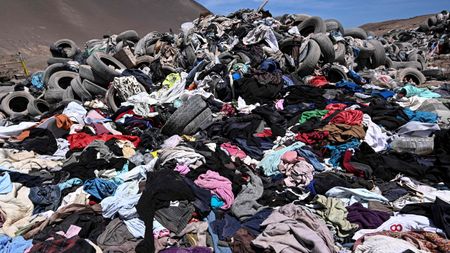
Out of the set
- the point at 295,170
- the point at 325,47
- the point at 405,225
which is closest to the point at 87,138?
the point at 295,170

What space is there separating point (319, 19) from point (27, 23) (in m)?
34.9

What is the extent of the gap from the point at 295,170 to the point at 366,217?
1136 millimetres

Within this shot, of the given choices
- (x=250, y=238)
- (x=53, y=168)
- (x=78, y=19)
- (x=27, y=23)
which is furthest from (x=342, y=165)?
(x=78, y=19)

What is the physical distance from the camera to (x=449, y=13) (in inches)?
855

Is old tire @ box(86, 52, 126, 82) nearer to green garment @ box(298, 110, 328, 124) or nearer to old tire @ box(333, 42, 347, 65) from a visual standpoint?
green garment @ box(298, 110, 328, 124)

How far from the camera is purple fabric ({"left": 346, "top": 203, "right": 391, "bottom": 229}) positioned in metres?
3.65

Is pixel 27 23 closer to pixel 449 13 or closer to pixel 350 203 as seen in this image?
pixel 449 13

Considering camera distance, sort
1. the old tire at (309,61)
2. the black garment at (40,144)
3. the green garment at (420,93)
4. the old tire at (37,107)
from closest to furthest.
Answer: the black garment at (40,144) → the green garment at (420,93) → the old tire at (37,107) → the old tire at (309,61)

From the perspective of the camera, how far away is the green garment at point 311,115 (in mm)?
6331

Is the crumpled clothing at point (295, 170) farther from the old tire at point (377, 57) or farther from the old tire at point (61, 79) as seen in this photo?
the old tire at point (377, 57)

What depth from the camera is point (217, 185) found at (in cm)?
428

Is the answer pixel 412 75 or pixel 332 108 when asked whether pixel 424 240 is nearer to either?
pixel 332 108

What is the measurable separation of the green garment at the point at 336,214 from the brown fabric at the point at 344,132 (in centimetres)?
160

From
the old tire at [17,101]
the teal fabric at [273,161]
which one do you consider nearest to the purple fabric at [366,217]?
the teal fabric at [273,161]
